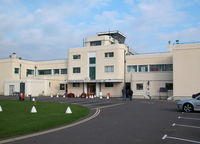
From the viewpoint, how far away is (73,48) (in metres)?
60.2

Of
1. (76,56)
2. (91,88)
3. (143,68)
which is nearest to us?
(143,68)

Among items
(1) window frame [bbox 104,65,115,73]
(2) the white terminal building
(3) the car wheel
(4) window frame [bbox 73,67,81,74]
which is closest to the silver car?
(3) the car wheel

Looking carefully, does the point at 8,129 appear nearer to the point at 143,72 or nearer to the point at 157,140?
the point at 157,140

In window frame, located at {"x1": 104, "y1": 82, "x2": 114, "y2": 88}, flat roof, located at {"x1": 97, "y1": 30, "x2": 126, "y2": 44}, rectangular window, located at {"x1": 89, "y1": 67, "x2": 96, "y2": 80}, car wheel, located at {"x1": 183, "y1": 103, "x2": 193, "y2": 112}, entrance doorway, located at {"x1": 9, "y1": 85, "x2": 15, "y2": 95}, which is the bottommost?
car wheel, located at {"x1": 183, "y1": 103, "x2": 193, "y2": 112}

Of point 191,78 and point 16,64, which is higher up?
point 16,64

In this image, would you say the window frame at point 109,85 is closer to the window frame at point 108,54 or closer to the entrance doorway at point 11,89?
the window frame at point 108,54

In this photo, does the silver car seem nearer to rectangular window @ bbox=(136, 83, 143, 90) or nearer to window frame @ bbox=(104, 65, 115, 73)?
rectangular window @ bbox=(136, 83, 143, 90)

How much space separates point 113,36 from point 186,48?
2686 cm

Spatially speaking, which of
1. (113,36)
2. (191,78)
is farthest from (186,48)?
(113,36)

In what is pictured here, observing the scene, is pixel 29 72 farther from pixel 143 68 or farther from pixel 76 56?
pixel 143 68

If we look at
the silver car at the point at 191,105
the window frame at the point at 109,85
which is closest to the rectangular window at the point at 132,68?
the window frame at the point at 109,85

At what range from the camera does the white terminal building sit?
44.5 m

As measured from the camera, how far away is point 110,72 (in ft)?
180

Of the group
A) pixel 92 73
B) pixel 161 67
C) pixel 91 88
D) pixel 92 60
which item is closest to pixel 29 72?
pixel 91 88
